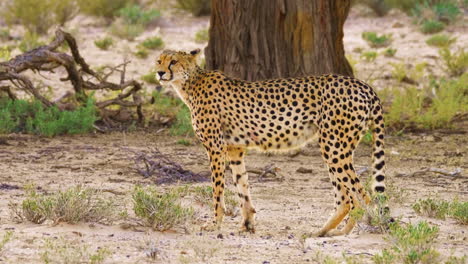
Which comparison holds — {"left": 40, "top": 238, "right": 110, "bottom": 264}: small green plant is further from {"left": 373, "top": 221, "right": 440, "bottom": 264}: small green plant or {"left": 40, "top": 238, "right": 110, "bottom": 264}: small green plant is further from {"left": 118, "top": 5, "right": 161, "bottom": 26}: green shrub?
{"left": 118, "top": 5, "right": 161, "bottom": 26}: green shrub

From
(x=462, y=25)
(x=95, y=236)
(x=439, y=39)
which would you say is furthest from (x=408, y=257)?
(x=462, y=25)

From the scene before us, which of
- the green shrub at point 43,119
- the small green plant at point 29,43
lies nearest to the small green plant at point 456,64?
the green shrub at point 43,119

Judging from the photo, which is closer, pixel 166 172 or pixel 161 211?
pixel 161 211

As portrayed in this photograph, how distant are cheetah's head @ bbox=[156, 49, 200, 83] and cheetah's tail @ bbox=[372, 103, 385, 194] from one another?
1.53 m

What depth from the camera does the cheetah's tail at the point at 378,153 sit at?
23.0ft

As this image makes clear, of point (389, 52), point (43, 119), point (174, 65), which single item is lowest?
point (43, 119)

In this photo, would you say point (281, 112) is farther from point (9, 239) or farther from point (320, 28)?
point (320, 28)

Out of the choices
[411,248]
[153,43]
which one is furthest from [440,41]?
[411,248]

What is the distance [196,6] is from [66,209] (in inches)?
713

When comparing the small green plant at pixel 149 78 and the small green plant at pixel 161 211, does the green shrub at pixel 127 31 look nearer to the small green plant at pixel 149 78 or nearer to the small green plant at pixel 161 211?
the small green plant at pixel 149 78

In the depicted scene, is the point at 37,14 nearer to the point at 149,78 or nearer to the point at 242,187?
the point at 149,78

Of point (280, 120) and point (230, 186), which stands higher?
point (280, 120)

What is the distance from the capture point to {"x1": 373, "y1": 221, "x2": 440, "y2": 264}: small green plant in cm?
587

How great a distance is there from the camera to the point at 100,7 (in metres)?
24.1
